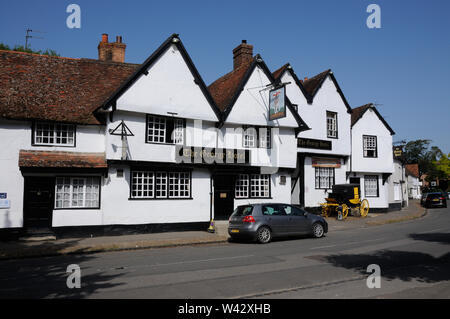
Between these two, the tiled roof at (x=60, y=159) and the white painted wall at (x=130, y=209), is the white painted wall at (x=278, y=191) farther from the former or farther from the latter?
the tiled roof at (x=60, y=159)

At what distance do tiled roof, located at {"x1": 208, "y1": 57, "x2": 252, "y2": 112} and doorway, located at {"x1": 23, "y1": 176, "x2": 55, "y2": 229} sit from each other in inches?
386

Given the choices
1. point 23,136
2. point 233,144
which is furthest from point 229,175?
point 23,136

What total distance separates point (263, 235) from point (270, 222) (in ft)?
2.03

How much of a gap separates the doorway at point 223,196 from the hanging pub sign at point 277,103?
14.0ft

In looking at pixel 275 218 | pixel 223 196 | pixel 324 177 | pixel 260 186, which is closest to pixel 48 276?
pixel 275 218

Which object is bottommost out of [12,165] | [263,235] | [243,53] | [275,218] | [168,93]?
[263,235]

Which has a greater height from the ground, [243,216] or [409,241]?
[243,216]

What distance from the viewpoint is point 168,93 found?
A: 1881 centimetres

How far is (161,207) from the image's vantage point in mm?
18812

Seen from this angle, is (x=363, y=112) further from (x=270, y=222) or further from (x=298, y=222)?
(x=270, y=222)

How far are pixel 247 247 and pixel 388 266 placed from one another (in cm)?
562

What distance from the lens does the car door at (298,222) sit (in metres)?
16.1

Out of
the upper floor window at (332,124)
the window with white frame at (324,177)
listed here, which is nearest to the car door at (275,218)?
the window with white frame at (324,177)

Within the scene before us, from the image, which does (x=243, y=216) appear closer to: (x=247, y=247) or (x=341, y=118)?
(x=247, y=247)
